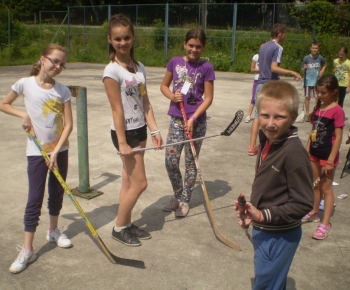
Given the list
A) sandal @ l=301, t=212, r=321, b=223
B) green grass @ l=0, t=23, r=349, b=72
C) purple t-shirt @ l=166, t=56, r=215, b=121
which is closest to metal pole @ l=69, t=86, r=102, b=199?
purple t-shirt @ l=166, t=56, r=215, b=121

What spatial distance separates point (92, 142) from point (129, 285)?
12.9 feet

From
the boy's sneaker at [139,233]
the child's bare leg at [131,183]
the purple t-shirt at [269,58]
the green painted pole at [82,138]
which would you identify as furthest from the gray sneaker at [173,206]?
the purple t-shirt at [269,58]

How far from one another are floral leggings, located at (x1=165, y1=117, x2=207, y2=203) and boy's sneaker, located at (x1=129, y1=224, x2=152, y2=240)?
0.67 meters

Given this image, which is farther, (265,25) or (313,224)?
(265,25)

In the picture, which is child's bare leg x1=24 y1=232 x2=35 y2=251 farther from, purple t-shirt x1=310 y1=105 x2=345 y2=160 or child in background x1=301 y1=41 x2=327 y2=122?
child in background x1=301 y1=41 x2=327 y2=122

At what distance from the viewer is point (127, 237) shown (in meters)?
3.79

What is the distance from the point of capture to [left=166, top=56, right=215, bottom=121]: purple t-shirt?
4.30 m

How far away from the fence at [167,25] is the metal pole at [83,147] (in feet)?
52.5

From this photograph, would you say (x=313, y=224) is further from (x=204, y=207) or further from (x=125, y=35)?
(x=125, y=35)

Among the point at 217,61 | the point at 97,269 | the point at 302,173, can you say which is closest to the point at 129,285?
the point at 97,269

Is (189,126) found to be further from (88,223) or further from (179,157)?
(88,223)

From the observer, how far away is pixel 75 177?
212 inches

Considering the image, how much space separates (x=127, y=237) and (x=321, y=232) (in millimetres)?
1701

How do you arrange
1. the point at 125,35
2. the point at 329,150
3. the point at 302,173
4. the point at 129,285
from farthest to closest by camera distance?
the point at 329,150
the point at 125,35
the point at 129,285
the point at 302,173
